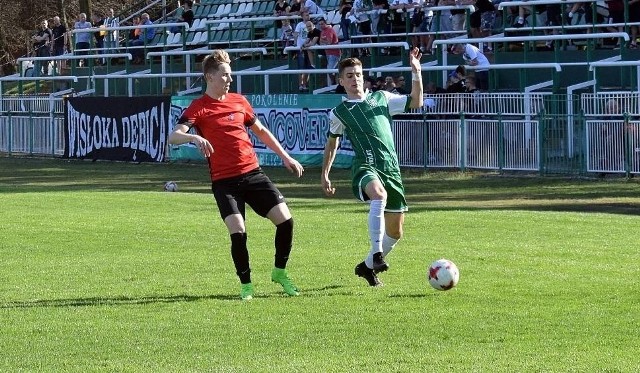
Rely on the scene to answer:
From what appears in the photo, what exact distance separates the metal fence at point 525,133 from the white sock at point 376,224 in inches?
574

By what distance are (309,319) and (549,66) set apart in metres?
19.2

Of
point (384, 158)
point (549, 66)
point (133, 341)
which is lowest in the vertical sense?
point (133, 341)

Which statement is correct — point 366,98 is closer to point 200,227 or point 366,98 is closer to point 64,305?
point 64,305

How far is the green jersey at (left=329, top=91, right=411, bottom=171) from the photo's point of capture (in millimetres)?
11984

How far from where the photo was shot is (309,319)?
10219mm

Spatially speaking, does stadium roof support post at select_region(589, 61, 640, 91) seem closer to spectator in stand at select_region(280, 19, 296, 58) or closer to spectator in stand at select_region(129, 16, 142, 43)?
spectator in stand at select_region(280, 19, 296, 58)

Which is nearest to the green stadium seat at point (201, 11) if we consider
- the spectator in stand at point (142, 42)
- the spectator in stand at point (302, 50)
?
the spectator in stand at point (142, 42)

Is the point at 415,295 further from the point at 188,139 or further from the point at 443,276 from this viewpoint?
the point at 188,139

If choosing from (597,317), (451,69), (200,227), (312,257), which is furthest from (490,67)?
(597,317)

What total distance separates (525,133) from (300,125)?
656cm

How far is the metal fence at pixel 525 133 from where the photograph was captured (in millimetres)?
26078

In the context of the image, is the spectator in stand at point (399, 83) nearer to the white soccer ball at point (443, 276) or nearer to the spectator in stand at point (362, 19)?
the spectator in stand at point (362, 19)

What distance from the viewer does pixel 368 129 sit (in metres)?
12.0

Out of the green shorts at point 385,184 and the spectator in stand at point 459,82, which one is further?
the spectator in stand at point 459,82
